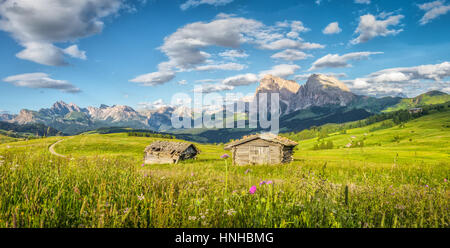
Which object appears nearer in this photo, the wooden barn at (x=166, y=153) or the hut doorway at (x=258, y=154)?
the hut doorway at (x=258, y=154)

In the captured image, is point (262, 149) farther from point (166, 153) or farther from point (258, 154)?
point (166, 153)

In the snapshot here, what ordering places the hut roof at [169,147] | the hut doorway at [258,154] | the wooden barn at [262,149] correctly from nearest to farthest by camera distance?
1. the wooden barn at [262,149]
2. the hut doorway at [258,154]
3. the hut roof at [169,147]

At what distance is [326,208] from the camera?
302 cm

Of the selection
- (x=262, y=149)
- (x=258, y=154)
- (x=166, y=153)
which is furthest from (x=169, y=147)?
(x=262, y=149)

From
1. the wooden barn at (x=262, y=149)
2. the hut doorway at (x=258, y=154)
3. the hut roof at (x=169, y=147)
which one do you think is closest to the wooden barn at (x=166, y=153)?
the hut roof at (x=169, y=147)

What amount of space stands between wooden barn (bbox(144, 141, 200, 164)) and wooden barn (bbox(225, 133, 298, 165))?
624 inches

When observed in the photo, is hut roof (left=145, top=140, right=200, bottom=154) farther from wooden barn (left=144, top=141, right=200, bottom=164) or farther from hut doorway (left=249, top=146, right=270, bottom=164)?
hut doorway (left=249, top=146, right=270, bottom=164)

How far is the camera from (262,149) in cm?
4053

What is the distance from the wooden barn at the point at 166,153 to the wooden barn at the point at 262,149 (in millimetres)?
15846

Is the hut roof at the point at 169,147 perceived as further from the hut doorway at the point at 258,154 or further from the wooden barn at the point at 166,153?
the hut doorway at the point at 258,154

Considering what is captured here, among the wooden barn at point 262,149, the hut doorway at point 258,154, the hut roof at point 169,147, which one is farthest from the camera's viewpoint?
the hut roof at point 169,147

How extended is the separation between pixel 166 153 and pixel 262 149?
927 inches

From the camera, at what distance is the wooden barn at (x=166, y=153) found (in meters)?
52.4
